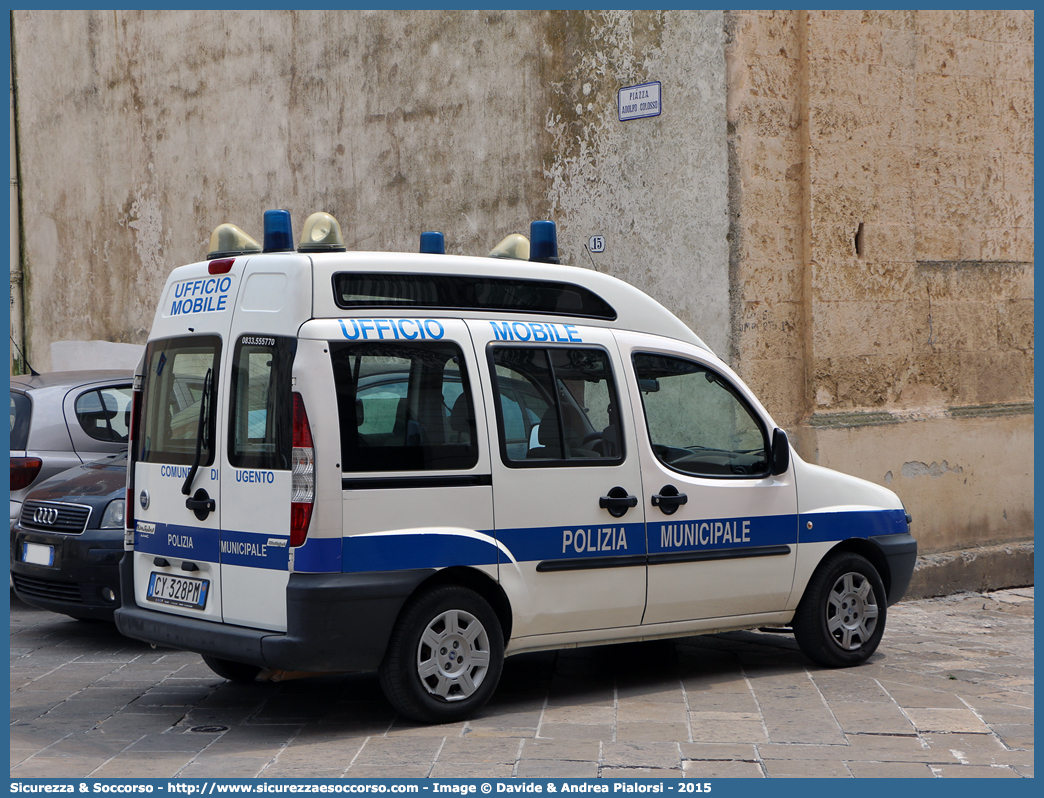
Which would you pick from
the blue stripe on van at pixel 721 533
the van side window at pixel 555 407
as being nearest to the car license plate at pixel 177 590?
the van side window at pixel 555 407

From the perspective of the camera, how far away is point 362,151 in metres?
11.8

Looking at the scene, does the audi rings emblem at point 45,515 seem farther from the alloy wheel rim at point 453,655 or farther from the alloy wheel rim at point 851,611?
the alloy wheel rim at point 851,611

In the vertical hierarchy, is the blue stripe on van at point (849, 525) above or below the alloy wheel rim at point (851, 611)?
above

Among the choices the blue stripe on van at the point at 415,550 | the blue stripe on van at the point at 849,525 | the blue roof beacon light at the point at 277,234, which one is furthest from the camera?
the blue stripe on van at the point at 849,525

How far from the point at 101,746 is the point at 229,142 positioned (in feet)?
31.0

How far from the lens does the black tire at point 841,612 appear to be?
21.5 feet

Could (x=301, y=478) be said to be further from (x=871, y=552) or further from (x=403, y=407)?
(x=871, y=552)

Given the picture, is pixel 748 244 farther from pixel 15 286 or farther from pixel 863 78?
pixel 15 286

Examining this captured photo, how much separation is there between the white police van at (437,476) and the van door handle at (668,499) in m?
0.01

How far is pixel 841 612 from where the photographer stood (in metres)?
6.67

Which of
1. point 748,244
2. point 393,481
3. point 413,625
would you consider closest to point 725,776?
Result: point 413,625

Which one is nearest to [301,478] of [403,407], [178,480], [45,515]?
[403,407]

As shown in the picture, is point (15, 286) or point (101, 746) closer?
point (101, 746)

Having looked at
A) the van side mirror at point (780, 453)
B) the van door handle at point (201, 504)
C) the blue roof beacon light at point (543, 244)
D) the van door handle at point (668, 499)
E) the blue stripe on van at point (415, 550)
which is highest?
the blue roof beacon light at point (543, 244)
